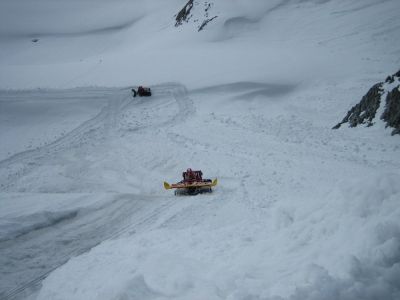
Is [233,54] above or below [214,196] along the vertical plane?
above

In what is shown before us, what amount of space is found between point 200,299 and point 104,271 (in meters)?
3.77

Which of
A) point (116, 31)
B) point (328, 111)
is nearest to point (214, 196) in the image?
point (328, 111)

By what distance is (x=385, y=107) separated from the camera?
17594 millimetres

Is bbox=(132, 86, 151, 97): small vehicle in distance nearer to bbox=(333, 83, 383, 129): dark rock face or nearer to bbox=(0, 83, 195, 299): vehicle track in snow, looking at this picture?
bbox=(0, 83, 195, 299): vehicle track in snow

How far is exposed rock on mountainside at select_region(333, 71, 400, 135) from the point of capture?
16734 mm

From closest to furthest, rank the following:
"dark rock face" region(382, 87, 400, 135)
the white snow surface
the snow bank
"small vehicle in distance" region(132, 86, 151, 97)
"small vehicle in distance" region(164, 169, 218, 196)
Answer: the snow bank, the white snow surface, "small vehicle in distance" region(164, 169, 218, 196), "dark rock face" region(382, 87, 400, 135), "small vehicle in distance" region(132, 86, 151, 97)

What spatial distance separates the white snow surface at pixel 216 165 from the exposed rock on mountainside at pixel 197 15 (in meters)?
0.84

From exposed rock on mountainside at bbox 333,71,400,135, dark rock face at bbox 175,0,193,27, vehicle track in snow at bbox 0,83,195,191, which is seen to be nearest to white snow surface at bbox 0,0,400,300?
vehicle track in snow at bbox 0,83,195,191

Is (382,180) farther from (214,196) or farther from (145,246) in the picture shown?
(214,196)

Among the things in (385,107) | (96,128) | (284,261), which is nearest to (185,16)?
(96,128)

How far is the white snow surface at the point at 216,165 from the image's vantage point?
241 inches

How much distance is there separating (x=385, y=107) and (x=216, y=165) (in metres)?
8.28

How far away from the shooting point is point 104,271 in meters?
8.61

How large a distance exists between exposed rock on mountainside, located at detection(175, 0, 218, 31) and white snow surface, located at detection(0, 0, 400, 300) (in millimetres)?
838
